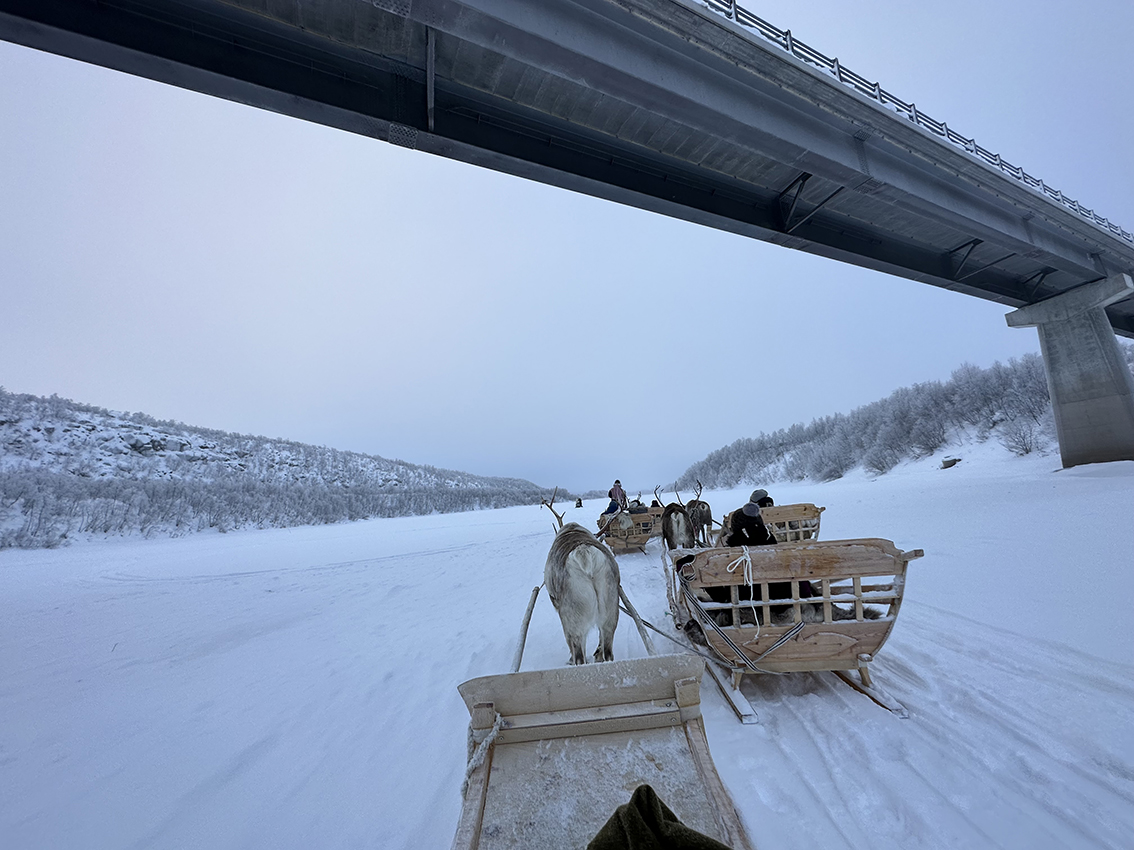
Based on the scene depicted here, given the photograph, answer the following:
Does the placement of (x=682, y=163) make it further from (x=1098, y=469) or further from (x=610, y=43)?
(x=1098, y=469)

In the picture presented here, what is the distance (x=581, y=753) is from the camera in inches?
87.4

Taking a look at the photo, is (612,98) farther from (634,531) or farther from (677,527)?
A: (634,531)

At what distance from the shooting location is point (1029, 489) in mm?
13633

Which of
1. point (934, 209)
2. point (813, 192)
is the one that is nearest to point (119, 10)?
point (813, 192)

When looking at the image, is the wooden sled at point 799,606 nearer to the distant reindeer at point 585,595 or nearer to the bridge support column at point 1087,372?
the distant reindeer at point 585,595

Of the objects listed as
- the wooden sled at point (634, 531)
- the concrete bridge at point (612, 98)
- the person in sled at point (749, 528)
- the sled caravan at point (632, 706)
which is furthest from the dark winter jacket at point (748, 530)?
the wooden sled at point (634, 531)

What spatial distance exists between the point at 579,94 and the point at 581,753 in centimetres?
885

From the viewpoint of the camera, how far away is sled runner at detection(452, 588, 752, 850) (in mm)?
1809

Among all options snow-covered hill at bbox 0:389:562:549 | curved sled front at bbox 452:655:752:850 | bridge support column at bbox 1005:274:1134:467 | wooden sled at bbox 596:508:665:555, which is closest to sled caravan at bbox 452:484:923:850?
curved sled front at bbox 452:655:752:850

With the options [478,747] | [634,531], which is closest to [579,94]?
[478,747]

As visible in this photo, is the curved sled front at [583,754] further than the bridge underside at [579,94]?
No

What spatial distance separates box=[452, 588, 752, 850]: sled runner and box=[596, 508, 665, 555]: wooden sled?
940 cm

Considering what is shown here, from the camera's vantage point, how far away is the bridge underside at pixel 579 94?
18.4 feet

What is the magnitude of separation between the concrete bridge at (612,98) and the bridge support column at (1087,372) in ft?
20.2
